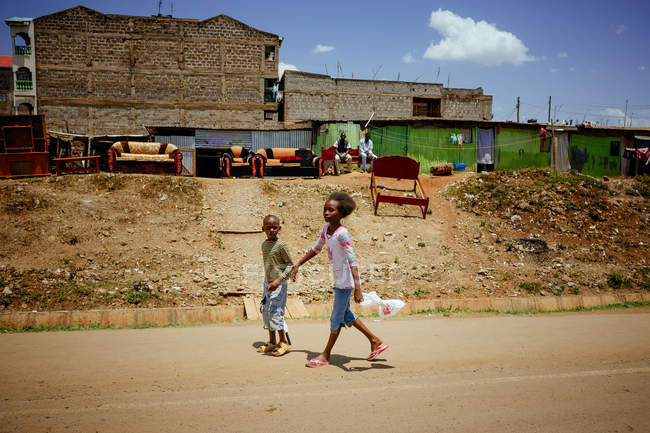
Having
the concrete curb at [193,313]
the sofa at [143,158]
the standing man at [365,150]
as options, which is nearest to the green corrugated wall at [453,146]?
the standing man at [365,150]

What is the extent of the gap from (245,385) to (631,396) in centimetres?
304

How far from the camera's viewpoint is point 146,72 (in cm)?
2806

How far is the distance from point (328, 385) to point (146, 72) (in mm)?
29109

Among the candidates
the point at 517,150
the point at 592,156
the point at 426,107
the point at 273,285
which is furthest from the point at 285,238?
the point at 426,107

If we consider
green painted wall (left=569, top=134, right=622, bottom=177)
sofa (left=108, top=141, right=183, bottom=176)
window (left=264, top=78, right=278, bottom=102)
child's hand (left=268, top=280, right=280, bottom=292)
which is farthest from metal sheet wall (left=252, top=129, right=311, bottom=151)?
child's hand (left=268, top=280, right=280, bottom=292)

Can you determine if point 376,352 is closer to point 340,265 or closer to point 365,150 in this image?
point 340,265

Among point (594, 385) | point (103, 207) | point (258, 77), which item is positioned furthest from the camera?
point (258, 77)

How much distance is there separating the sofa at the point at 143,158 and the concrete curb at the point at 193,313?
10823 mm

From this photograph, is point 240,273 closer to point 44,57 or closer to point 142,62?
point 142,62

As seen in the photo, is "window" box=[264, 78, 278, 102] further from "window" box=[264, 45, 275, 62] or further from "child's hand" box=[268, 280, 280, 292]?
"child's hand" box=[268, 280, 280, 292]

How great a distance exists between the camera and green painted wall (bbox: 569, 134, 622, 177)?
24875 mm

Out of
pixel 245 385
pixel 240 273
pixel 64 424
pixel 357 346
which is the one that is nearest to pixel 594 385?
pixel 357 346

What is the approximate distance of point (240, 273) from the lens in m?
9.95

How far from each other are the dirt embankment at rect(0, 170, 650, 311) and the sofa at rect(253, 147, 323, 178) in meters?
1.75
